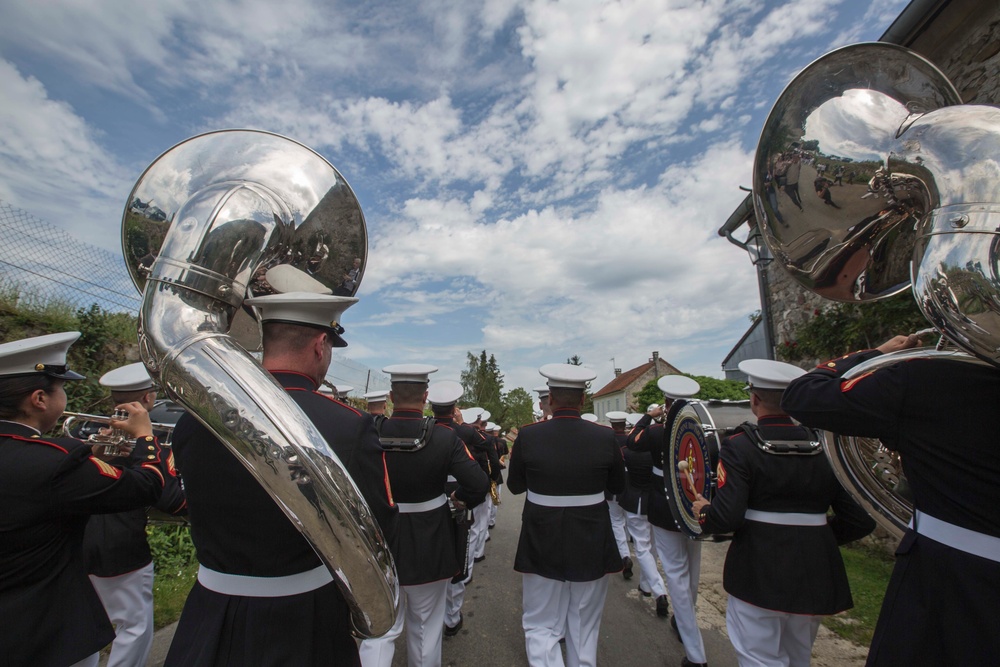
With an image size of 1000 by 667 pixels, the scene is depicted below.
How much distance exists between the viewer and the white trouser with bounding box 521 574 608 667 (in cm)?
332

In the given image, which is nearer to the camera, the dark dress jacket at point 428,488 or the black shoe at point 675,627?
the dark dress jacket at point 428,488

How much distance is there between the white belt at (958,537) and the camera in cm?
137

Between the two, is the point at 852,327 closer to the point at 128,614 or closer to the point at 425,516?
the point at 425,516

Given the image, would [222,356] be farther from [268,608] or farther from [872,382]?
[872,382]

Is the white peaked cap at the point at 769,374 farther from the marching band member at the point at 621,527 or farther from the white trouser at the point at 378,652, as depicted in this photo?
the marching band member at the point at 621,527

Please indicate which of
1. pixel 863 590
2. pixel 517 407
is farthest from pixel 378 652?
pixel 517 407

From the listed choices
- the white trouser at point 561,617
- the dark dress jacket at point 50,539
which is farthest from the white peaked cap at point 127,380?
the white trouser at point 561,617

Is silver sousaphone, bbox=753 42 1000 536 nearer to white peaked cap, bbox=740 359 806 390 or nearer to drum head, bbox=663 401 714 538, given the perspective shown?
white peaked cap, bbox=740 359 806 390

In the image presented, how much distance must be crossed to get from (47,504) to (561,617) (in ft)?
10.2

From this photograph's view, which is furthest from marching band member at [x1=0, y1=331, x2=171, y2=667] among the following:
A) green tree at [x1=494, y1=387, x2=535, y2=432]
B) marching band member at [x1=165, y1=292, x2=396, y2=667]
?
green tree at [x1=494, y1=387, x2=535, y2=432]

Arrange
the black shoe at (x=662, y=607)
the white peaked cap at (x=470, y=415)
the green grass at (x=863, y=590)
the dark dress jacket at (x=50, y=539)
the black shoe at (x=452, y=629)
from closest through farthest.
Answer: the dark dress jacket at (x=50, y=539) < the green grass at (x=863, y=590) < the black shoe at (x=452, y=629) < the black shoe at (x=662, y=607) < the white peaked cap at (x=470, y=415)

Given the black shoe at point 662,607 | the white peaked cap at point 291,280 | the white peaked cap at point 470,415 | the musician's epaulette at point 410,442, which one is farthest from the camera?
the white peaked cap at point 470,415

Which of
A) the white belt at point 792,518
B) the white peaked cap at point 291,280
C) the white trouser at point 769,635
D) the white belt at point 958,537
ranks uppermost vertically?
the white peaked cap at point 291,280

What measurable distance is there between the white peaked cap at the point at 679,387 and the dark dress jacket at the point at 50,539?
12.6ft
